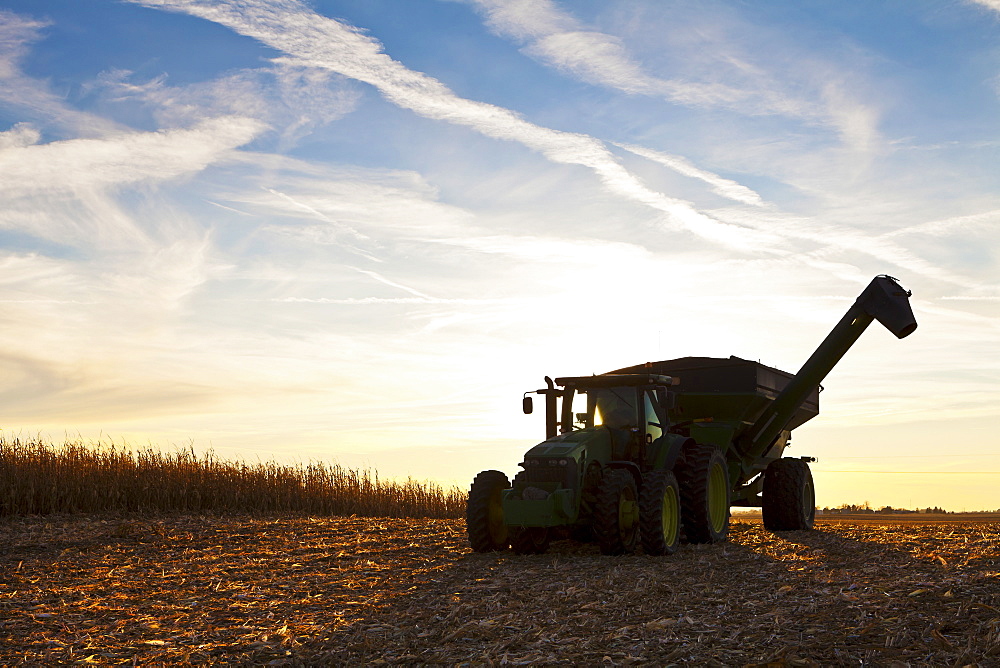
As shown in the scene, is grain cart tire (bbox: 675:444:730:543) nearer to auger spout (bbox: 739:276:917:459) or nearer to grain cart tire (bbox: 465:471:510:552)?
auger spout (bbox: 739:276:917:459)

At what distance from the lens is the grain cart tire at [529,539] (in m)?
13.2

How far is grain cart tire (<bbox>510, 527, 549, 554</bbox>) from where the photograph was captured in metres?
13.2

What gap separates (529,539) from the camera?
13.3m

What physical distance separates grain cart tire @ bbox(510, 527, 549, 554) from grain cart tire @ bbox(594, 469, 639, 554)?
108cm

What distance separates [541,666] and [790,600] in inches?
126

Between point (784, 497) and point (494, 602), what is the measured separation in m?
9.90

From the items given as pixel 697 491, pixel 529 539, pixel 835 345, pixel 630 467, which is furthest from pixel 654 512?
pixel 835 345

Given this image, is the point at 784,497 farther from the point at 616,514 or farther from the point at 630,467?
the point at 616,514

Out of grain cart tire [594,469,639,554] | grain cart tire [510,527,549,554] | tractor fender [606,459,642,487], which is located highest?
tractor fender [606,459,642,487]

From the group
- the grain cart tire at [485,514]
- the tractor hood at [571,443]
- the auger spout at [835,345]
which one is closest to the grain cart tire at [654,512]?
the tractor hood at [571,443]

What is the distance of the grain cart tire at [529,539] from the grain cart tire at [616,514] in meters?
1.08

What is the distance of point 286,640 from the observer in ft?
A: 26.7

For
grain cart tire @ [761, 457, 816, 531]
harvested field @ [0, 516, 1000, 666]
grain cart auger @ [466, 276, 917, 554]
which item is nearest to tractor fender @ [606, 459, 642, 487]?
grain cart auger @ [466, 276, 917, 554]

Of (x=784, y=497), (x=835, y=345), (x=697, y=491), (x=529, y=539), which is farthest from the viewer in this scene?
(x=784, y=497)
